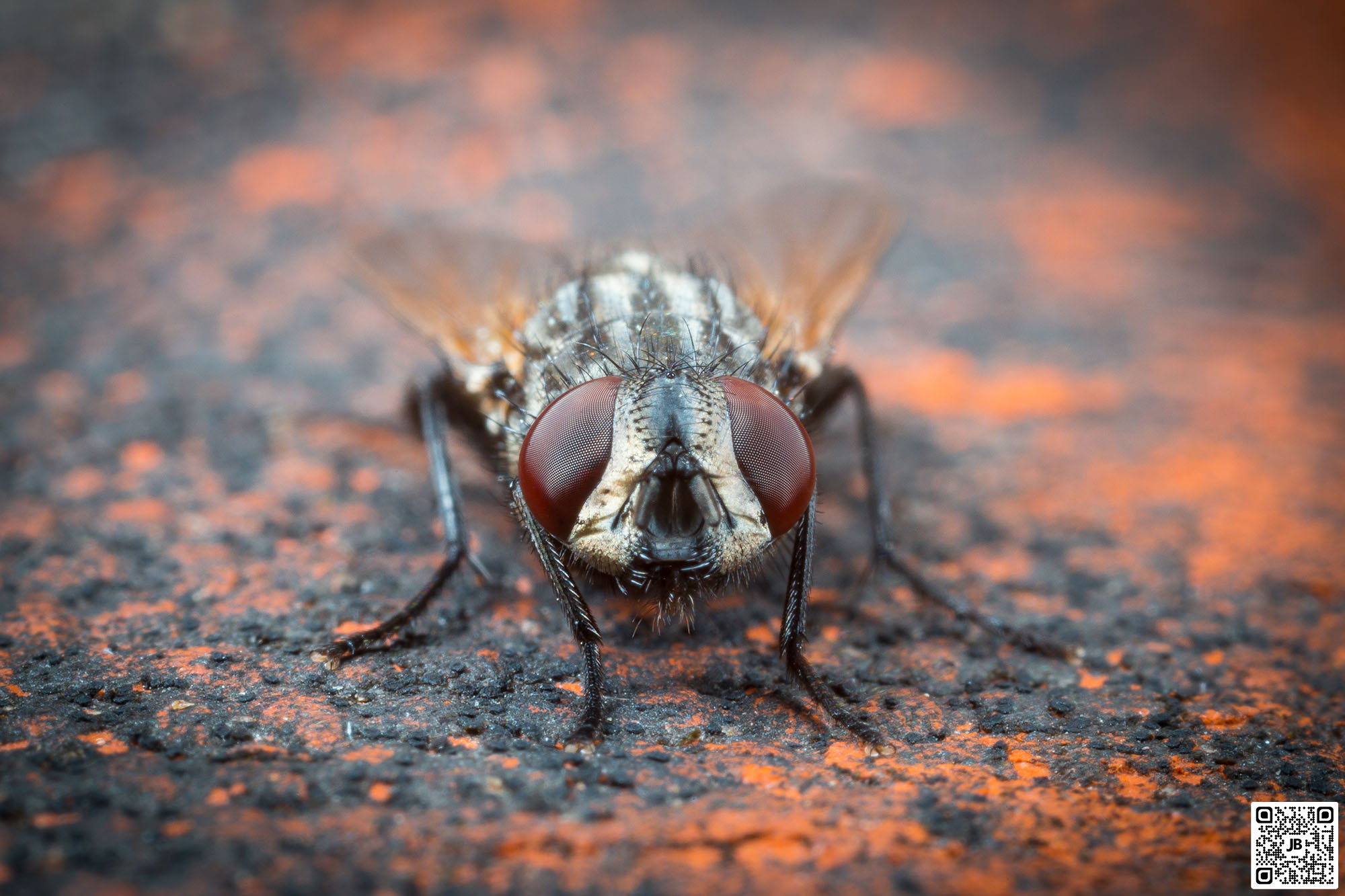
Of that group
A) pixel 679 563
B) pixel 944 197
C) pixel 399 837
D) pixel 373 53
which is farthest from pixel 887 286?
pixel 399 837

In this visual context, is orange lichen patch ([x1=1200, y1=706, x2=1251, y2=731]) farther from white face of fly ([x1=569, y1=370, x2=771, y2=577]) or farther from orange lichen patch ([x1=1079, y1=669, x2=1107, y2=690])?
white face of fly ([x1=569, y1=370, x2=771, y2=577])

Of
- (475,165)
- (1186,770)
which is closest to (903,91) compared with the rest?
(475,165)

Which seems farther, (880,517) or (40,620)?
(880,517)

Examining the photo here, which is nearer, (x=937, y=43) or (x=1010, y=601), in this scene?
(x=1010, y=601)

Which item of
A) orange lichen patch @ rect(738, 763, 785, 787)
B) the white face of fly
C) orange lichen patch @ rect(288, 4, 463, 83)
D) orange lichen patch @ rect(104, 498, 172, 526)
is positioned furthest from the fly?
orange lichen patch @ rect(288, 4, 463, 83)

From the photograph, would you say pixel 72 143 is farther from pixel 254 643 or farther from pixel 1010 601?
pixel 1010 601

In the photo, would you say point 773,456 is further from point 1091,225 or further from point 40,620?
point 1091,225
